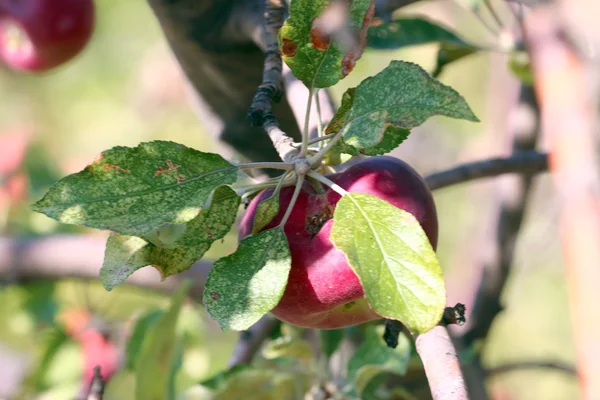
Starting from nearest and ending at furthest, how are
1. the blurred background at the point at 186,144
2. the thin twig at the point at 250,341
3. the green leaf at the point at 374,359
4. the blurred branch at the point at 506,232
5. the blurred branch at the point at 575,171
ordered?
the blurred branch at the point at 575,171, the green leaf at the point at 374,359, the thin twig at the point at 250,341, the blurred branch at the point at 506,232, the blurred background at the point at 186,144

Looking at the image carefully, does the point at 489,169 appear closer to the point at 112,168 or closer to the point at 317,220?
the point at 317,220

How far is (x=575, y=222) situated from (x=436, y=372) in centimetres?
29

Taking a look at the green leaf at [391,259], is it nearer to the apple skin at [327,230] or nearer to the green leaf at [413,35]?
the apple skin at [327,230]

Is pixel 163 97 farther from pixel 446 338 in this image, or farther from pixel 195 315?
pixel 446 338

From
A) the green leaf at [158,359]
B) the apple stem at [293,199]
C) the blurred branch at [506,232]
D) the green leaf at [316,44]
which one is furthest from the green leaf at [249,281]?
the blurred branch at [506,232]

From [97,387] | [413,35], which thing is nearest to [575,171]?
[97,387]

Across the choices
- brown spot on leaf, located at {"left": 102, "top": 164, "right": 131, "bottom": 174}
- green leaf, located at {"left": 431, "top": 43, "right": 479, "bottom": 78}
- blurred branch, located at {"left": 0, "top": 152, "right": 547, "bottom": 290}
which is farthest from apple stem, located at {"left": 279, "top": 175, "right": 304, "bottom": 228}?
blurred branch, located at {"left": 0, "top": 152, "right": 547, "bottom": 290}

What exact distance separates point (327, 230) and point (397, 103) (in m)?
0.10

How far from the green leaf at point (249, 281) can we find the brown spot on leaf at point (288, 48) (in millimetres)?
128

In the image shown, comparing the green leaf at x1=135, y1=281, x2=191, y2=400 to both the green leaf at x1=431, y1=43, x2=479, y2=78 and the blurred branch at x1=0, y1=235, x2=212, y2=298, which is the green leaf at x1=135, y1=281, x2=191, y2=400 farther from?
the green leaf at x1=431, y1=43, x2=479, y2=78

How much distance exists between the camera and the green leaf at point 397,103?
1.73ft

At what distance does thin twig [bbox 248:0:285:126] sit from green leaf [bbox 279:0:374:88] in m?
0.04

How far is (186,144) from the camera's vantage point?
9.46 ft

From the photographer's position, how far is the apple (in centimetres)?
135
